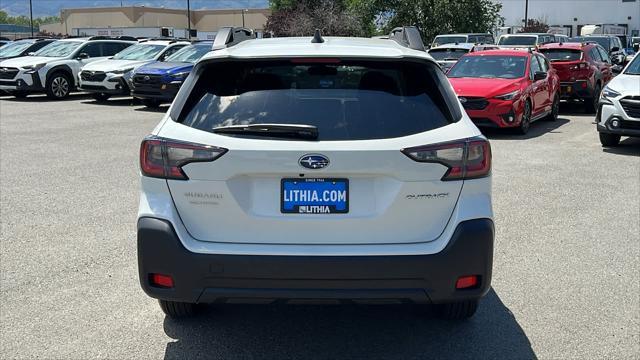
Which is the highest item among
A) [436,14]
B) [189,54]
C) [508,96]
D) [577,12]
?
[577,12]

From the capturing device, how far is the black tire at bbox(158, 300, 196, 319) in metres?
4.23

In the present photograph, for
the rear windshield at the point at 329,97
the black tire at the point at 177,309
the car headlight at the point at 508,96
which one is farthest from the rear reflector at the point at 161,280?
the car headlight at the point at 508,96

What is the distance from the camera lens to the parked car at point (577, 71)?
17.0 m

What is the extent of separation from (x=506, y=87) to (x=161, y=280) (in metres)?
10.7

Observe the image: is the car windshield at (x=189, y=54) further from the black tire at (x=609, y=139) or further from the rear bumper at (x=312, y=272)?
the rear bumper at (x=312, y=272)

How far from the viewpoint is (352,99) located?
357 cm

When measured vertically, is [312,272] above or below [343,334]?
above

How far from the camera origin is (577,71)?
55.8 feet

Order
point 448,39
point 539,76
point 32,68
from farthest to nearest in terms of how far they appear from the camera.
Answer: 1. point 448,39
2. point 32,68
3. point 539,76

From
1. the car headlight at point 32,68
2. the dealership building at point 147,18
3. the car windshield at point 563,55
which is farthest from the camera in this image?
the dealership building at point 147,18

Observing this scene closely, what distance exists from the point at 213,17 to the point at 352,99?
10710 cm

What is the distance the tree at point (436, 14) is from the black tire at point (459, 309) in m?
38.2

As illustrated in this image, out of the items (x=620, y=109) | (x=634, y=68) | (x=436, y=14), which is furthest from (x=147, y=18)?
(x=620, y=109)

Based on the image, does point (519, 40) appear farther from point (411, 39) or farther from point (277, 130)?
point (277, 130)
